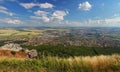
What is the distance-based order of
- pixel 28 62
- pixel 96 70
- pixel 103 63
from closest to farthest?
pixel 96 70 → pixel 103 63 → pixel 28 62

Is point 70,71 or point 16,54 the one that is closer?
point 70,71

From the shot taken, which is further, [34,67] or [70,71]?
[34,67]

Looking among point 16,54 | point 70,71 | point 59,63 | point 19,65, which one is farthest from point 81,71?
point 16,54

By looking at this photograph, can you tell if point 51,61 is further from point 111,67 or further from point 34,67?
point 111,67

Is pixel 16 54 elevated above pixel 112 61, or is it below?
below

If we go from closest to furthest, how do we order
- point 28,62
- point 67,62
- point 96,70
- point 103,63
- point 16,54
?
1. point 96,70
2. point 103,63
3. point 67,62
4. point 28,62
5. point 16,54

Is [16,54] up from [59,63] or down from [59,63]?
down

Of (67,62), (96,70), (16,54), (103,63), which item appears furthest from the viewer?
(16,54)

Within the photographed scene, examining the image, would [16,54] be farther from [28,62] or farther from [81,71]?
[81,71]

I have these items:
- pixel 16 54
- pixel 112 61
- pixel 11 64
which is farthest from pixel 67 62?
pixel 16 54
